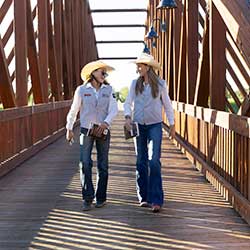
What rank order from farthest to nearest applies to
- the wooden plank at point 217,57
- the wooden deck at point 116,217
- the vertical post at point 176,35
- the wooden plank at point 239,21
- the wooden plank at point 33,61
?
the vertical post at point 176,35 < the wooden plank at point 33,61 < the wooden plank at point 217,57 < the wooden deck at point 116,217 < the wooden plank at point 239,21

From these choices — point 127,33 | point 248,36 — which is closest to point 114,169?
point 248,36

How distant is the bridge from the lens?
4.97 metres

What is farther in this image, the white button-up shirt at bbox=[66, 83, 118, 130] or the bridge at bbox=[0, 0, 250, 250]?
the white button-up shirt at bbox=[66, 83, 118, 130]

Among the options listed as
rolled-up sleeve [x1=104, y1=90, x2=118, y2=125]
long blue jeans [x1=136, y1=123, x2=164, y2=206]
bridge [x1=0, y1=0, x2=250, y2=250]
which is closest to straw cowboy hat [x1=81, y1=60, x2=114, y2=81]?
rolled-up sleeve [x1=104, y1=90, x2=118, y2=125]

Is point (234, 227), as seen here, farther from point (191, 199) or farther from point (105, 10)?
point (105, 10)

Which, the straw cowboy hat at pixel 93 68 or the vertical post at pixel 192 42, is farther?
the vertical post at pixel 192 42

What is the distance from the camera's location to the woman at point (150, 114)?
5.89 m

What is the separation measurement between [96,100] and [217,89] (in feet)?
6.78

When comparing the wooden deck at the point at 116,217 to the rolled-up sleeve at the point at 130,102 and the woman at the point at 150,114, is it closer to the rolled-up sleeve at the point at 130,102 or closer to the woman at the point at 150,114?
the woman at the point at 150,114

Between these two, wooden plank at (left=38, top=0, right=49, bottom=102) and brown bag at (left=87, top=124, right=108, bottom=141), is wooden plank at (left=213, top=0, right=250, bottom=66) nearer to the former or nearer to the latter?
brown bag at (left=87, top=124, right=108, bottom=141)

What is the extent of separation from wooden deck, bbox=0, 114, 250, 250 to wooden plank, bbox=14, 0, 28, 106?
225 centimetres

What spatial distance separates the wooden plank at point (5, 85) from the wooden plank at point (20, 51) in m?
1.27

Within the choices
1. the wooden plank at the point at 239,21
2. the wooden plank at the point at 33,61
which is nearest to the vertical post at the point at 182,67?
the wooden plank at the point at 33,61

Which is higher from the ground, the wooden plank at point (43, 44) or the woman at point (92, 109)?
the wooden plank at point (43, 44)
